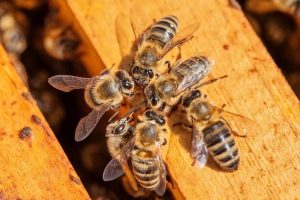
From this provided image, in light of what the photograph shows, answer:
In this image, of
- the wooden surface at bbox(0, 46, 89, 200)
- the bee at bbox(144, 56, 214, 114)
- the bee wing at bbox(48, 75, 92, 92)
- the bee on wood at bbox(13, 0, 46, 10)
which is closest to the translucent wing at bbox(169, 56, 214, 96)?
the bee at bbox(144, 56, 214, 114)

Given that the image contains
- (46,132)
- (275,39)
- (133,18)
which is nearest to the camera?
(46,132)

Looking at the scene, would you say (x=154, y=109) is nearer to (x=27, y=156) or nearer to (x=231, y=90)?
(x=231, y=90)

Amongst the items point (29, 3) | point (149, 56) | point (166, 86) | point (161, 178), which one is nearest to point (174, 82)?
point (166, 86)

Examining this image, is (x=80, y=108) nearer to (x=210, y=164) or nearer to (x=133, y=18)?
(x=133, y=18)

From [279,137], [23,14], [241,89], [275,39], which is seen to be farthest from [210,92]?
[23,14]

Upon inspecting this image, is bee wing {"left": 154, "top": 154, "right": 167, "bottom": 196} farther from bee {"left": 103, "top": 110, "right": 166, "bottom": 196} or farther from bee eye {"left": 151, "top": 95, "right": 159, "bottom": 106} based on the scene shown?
bee eye {"left": 151, "top": 95, "right": 159, "bottom": 106}

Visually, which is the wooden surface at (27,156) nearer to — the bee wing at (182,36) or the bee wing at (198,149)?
the bee wing at (198,149)

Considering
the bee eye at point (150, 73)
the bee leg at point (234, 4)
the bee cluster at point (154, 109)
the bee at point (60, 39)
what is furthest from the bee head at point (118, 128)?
the bee leg at point (234, 4)
